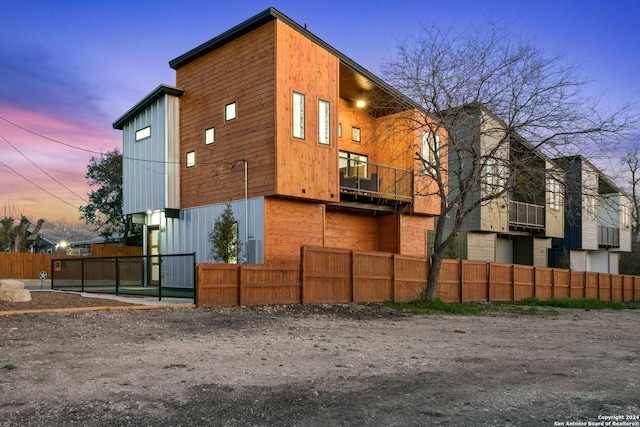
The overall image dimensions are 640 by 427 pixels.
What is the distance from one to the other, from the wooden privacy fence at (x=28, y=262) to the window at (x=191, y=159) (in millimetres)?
13723

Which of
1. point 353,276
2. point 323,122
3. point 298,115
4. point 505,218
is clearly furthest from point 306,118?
point 505,218

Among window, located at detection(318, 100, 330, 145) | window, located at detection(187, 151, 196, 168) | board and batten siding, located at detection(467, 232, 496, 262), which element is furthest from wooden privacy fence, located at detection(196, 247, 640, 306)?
window, located at detection(187, 151, 196, 168)

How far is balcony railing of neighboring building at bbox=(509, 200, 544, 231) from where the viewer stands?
31.5 metres

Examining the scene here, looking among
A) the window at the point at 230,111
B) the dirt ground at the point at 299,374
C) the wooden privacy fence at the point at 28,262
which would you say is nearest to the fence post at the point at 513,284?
the dirt ground at the point at 299,374

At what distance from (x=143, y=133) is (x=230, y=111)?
5335 millimetres

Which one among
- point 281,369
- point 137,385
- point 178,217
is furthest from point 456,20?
point 137,385

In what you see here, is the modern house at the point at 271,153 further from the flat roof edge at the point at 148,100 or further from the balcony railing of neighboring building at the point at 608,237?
the balcony railing of neighboring building at the point at 608,237

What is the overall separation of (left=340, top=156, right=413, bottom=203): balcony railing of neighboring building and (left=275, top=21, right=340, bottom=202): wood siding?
1.55 metres

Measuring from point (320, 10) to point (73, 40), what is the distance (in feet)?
31.8

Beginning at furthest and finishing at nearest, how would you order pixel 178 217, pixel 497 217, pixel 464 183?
pixel 497 217, pixel 178 217, pixel 464 183

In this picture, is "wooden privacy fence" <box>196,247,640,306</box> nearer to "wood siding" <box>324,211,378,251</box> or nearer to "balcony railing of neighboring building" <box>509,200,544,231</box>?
"wood siding" <box>324,211,378,251</box>

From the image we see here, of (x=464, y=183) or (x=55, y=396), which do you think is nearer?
(x=55, y=396)

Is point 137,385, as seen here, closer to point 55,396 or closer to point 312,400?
point 55,396

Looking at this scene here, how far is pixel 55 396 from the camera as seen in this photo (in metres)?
5.30
